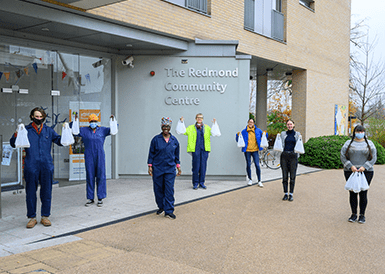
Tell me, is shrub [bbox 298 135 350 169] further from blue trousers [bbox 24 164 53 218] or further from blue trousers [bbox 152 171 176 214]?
blue trousers [bbox 24 164 53 218]

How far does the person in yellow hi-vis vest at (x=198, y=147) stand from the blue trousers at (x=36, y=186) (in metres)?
4.39

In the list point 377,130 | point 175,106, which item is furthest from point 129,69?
point 377,130

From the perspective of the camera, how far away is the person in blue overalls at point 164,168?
718 cm

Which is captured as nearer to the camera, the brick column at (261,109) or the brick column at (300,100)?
the brick column at (300,100)

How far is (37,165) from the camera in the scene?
6414mm

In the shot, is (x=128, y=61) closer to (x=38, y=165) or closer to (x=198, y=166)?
(x=198, y=166)

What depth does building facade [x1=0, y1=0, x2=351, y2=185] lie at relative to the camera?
9078 millimetres

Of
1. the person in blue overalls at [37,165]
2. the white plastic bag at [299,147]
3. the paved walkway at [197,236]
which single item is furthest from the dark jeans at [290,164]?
the person in blue overalls at [37,165]

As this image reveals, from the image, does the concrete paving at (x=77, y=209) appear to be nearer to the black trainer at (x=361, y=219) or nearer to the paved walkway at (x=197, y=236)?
the paved walkway at (x=197, y=236)

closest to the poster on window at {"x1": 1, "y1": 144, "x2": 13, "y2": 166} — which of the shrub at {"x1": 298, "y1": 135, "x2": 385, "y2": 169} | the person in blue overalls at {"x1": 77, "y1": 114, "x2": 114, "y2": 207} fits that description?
the person in blue overalls at {"x1": 77, "y1": 114, "x2": 114, "y2": 207}

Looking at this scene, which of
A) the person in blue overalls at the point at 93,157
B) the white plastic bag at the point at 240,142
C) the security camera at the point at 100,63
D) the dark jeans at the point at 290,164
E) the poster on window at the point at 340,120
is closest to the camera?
the person in blue overalls at the point at 93,157

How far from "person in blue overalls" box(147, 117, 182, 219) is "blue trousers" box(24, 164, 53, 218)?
181cm

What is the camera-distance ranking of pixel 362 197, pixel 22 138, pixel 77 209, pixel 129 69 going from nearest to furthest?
1. pixel 22 138
2. pixel 362 197
3. pixel 77 209
4. pixel 129 69

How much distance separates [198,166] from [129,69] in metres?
3.82
